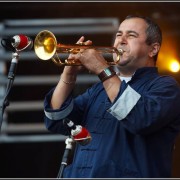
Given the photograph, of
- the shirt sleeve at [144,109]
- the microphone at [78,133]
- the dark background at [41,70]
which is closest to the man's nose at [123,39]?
the shirt sleeve at [144,109]

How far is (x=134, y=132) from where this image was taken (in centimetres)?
367

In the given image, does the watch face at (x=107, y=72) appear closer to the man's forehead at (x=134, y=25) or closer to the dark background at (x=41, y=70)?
the man's forehead at (x=134, y=25)

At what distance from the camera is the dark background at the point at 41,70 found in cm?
639

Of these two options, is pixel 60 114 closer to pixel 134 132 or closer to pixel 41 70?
pixel 134 132

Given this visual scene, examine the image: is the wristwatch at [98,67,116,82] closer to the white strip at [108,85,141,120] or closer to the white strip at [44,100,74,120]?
the white strip at [108,85,141,120]

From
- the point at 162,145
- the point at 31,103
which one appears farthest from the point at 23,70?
the point at 162,145

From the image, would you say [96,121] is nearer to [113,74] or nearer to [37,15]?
[113,74]

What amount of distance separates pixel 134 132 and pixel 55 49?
0.78 meters

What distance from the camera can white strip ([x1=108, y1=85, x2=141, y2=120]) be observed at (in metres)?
3.65

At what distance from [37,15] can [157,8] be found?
4.20 ft

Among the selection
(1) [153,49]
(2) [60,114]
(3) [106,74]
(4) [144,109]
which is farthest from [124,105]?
(1) [153,49]

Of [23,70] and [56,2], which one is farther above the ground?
[56,2]

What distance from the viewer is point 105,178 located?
3.69 meters

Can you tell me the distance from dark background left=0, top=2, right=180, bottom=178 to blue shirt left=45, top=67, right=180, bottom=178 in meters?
2.44
